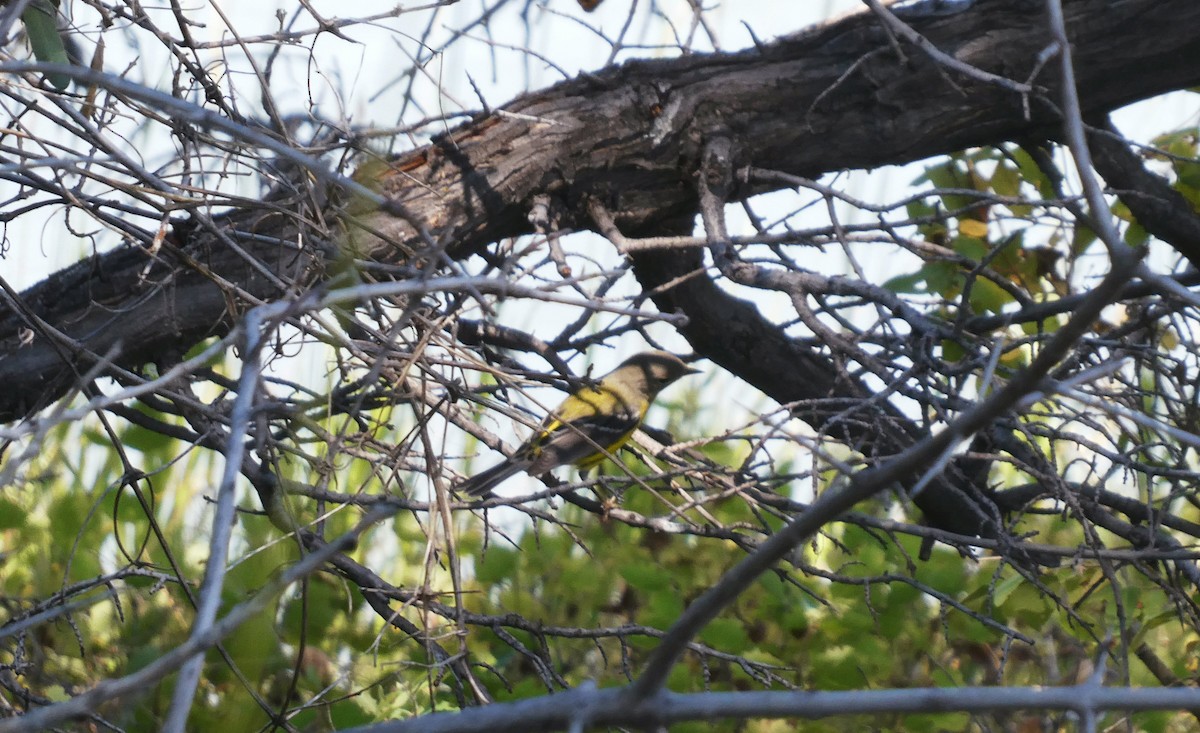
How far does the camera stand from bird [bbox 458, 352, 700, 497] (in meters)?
3.90

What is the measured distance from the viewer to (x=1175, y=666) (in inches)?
133

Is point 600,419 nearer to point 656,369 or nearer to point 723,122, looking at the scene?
point 656,369

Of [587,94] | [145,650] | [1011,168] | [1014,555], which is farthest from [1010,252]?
[145,650]

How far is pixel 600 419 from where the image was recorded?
4.53 m

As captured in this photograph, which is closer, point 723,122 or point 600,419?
point 723,122

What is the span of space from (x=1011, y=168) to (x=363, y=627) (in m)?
2.89

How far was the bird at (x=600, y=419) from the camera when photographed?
390cm

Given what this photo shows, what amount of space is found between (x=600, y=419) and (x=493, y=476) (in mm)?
740

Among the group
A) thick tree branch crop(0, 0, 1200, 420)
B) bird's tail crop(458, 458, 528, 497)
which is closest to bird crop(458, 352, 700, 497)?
bird's tail crop(458, 458, 528, 497)

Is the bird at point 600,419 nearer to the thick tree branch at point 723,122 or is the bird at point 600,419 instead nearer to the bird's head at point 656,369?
the bird's head at point 656,369

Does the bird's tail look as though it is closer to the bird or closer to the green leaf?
the bird

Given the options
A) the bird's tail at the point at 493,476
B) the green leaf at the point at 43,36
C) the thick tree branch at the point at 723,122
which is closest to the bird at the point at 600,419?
the bird's tail at the point at 493,476

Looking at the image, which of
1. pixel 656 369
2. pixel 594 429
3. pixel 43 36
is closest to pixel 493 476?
pixel 594 429

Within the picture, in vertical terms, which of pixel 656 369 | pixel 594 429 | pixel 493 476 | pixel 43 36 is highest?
pixel 656 369
